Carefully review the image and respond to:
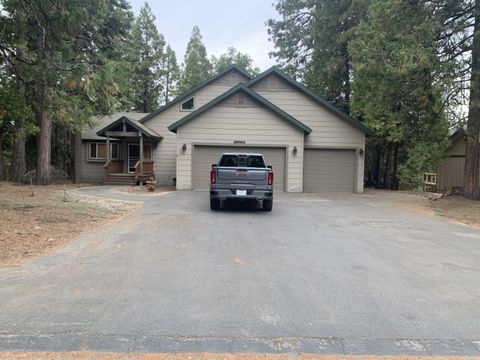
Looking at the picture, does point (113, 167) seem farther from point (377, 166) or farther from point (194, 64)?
point (194, 64)

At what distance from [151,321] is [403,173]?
1282 inches

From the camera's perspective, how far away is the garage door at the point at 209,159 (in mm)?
19891

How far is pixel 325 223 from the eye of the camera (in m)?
10.7

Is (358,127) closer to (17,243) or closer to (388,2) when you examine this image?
(388,2)

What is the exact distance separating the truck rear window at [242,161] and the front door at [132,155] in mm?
13280

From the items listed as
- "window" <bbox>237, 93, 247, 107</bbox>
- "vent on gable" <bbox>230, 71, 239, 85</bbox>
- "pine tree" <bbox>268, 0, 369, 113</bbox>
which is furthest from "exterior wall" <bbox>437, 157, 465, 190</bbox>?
"window" <bbox>237, 93, 247, 107</bbox>

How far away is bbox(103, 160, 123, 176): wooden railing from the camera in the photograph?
2245 centimetres

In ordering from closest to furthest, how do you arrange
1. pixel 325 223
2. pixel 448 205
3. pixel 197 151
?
pixel 325 223 < pixel 448 205 < pixel 197 151

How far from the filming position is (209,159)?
20.0m

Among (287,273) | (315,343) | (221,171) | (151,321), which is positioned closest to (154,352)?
(151,321)

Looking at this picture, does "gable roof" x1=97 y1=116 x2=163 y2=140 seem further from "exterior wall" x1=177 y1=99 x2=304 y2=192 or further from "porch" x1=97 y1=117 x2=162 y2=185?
"exterior wall" x1=177 y1=99 x2=304 y2=192

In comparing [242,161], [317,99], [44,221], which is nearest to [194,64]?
[317,99]

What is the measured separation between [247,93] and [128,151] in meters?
9.62

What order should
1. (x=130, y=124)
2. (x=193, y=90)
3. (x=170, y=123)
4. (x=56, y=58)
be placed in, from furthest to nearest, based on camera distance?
(x=170, y=123) < (x=193, y=90) < (x=130, y=124) < (x=56, y=58)
